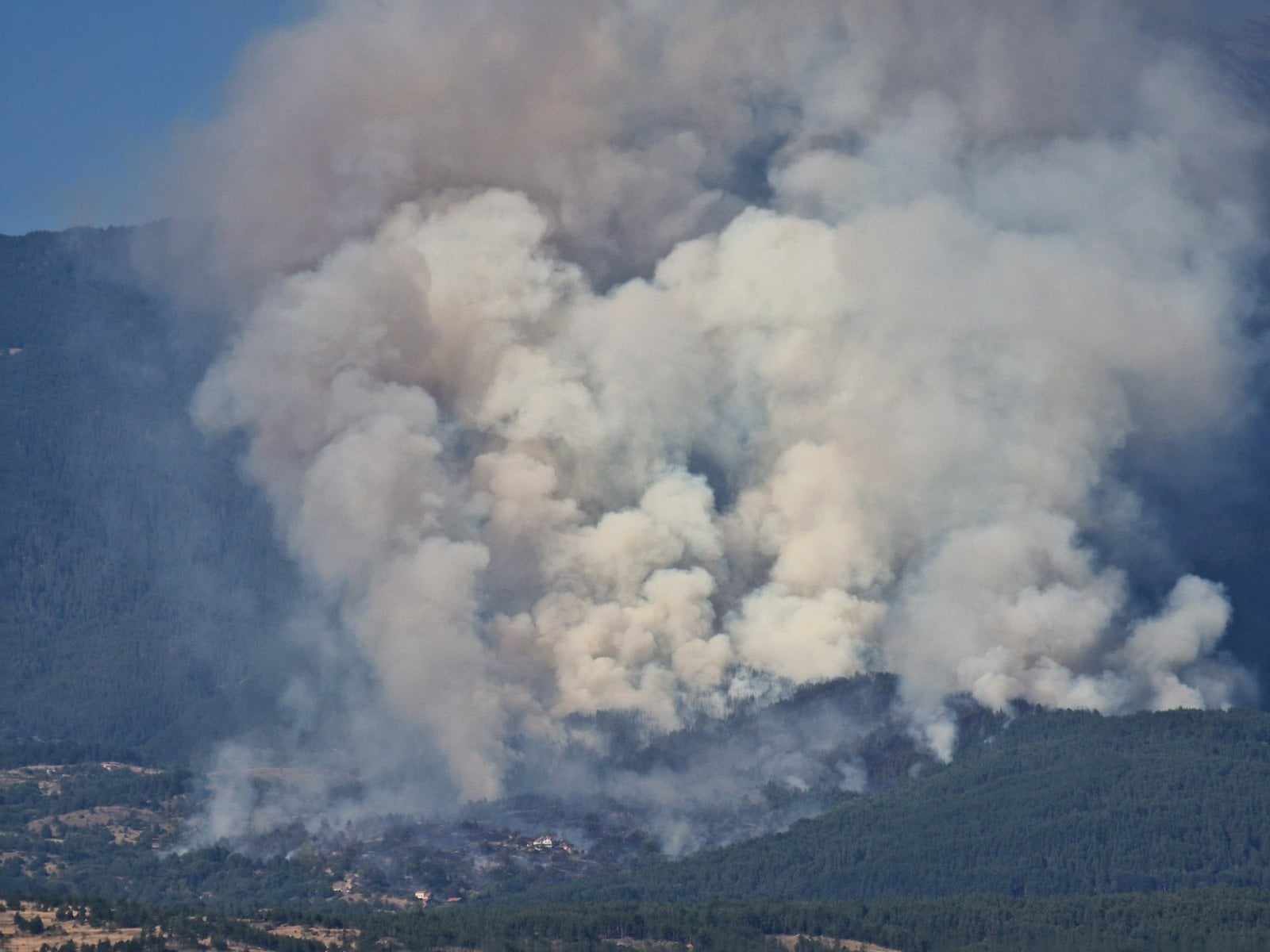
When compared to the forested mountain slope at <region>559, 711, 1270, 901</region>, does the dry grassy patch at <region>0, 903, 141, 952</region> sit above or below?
below

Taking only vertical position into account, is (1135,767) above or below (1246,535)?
below

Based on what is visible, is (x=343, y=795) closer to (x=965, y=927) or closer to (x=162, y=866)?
(x=162, y=866)

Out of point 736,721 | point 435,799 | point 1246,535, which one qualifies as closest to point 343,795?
point 435,799

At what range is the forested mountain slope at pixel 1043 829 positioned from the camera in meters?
144

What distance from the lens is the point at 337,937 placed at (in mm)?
128125

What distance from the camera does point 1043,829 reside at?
5773 inches

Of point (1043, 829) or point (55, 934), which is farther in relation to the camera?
point (1043, 829)

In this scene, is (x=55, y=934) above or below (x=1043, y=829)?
below

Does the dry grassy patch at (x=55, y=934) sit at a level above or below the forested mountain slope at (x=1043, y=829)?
below

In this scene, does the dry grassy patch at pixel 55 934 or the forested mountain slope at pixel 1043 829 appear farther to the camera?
the forested mountain slope at pixel 1043 829

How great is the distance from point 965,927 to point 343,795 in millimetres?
40675

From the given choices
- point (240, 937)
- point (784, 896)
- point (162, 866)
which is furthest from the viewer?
point (162, 866)

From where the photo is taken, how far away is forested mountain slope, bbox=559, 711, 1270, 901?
472ft

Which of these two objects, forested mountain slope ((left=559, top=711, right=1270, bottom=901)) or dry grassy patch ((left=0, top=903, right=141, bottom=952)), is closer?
dry grassy patch ((left=0, top=903, right=141, bottom=952))
